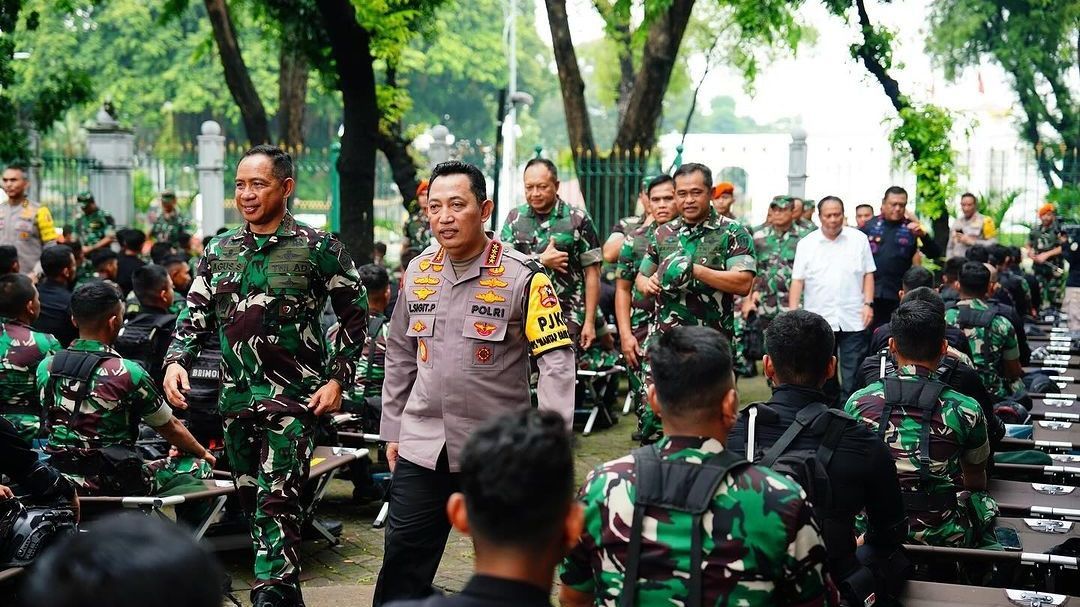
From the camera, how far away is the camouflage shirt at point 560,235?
29.1ft

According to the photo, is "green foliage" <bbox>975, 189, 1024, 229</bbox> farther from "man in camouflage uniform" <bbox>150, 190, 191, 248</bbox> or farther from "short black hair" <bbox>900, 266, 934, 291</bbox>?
"man in camouflage uniform" <bbox>150, 190, 191, 248</bbox>

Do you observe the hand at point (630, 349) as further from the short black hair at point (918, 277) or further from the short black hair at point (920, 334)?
the short black hair at point (920, 334)

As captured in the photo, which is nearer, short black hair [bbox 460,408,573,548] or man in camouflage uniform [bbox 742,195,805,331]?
short black hair [bbox 460,408,573,548]

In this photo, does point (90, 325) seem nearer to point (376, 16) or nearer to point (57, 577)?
point (57, 577)

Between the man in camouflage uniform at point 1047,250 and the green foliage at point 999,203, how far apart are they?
1318 mm

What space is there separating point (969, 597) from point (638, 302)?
5.37 metres

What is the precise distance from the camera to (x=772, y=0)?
50.5 ft

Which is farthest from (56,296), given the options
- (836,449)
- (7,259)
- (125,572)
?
(125,572)

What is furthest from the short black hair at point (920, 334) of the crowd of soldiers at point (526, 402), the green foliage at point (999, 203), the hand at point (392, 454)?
the green foliage at point (999, 203)

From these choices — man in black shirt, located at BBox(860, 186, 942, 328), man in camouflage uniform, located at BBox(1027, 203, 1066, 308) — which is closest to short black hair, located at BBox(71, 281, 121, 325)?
man in black shirt, located at BBox(860, 186, 942, 328)

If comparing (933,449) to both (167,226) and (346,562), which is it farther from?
(167,226)

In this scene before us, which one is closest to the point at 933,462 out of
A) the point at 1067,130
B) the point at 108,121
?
the point at 108,121

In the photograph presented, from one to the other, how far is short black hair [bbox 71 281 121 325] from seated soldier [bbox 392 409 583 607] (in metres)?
3.93

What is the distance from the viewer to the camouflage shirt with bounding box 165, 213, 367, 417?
5445 mm
